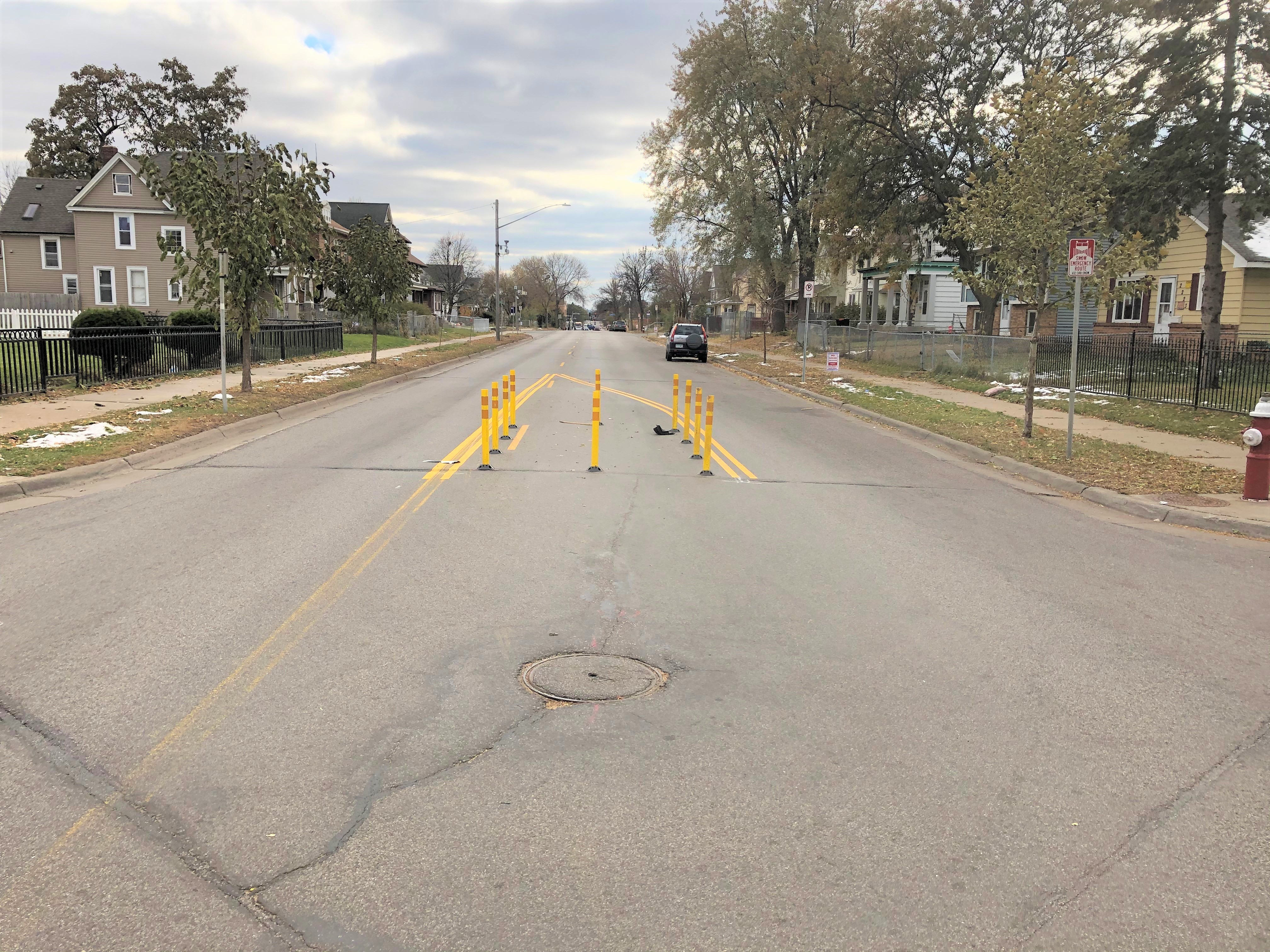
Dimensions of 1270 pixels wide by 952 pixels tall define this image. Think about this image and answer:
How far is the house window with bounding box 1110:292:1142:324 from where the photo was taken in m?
33.9

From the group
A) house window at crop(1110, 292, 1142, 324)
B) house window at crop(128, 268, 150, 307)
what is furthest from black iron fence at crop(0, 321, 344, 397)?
house window at crop(1110, 292, 1142, 324)

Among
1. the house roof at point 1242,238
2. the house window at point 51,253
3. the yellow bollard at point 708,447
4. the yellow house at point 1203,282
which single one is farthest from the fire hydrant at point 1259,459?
the house window at point 51,253

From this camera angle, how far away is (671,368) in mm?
35156

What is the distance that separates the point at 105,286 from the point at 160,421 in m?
38.0

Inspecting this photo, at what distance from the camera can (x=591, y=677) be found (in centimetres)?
503

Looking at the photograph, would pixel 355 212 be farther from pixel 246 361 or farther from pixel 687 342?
pixel 246 361

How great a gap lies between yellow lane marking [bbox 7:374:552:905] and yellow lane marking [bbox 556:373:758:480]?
435 cm

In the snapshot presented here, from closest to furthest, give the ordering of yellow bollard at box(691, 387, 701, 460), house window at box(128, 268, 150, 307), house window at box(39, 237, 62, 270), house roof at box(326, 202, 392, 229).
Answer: yellow bollard at box(691, 387, 701, 460), house window at box(128, 268, 150, 307), house window at box(39, 237, 62, 270), house roof at box(326, 202, 392, 229)

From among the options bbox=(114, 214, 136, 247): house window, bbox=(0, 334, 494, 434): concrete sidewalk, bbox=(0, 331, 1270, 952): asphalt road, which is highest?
bbox=(114, 214, 136, 247): house window

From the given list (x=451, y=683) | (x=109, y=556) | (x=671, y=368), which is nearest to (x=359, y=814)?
(x=451, y=683)

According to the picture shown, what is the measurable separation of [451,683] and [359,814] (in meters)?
1.30

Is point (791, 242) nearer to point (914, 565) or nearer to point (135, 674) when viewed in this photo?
point (914, 565)

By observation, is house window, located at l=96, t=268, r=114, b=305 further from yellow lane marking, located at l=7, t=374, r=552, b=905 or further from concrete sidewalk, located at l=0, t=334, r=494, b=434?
yellow lane marking, located at l=7, t=374, r=552, b=905

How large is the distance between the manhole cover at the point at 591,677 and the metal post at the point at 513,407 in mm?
9759
